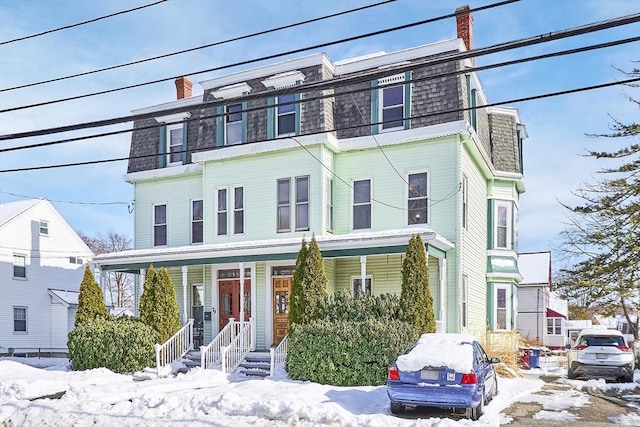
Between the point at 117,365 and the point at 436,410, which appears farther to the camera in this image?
the point at 117,365

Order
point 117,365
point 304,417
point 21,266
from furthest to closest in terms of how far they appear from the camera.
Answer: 1. point 21,266
2. point 117,365
3. point 304,417

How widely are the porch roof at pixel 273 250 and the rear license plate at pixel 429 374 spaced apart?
6385mm

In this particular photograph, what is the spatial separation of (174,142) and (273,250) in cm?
792

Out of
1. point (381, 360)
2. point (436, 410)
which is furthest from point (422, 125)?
point (436, 410)

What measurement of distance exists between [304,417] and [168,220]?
14.5 m

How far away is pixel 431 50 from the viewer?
19.7 meters

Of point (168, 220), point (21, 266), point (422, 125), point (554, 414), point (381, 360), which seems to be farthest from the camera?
point (21, 266)

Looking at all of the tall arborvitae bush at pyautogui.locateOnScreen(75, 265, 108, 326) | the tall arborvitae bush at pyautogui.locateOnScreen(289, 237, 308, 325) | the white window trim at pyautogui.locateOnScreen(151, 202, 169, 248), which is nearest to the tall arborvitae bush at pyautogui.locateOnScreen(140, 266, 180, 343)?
the tall arborvitae bush at pyautogui.locateOnScreen(75, 265, 108, 326)

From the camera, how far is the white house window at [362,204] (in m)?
20.3

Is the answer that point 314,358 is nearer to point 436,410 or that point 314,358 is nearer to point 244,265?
point 436,410

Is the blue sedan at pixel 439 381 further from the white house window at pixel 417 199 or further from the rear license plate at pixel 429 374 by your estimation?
the white house window at pixel 417 199

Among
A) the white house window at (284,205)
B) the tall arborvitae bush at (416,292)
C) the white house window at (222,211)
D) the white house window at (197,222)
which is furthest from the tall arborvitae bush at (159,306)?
the tall arborvitae bush at (416,292)

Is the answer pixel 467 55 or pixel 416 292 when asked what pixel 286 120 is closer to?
pixel 416 292

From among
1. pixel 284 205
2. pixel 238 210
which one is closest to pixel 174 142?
pixel 238 210
